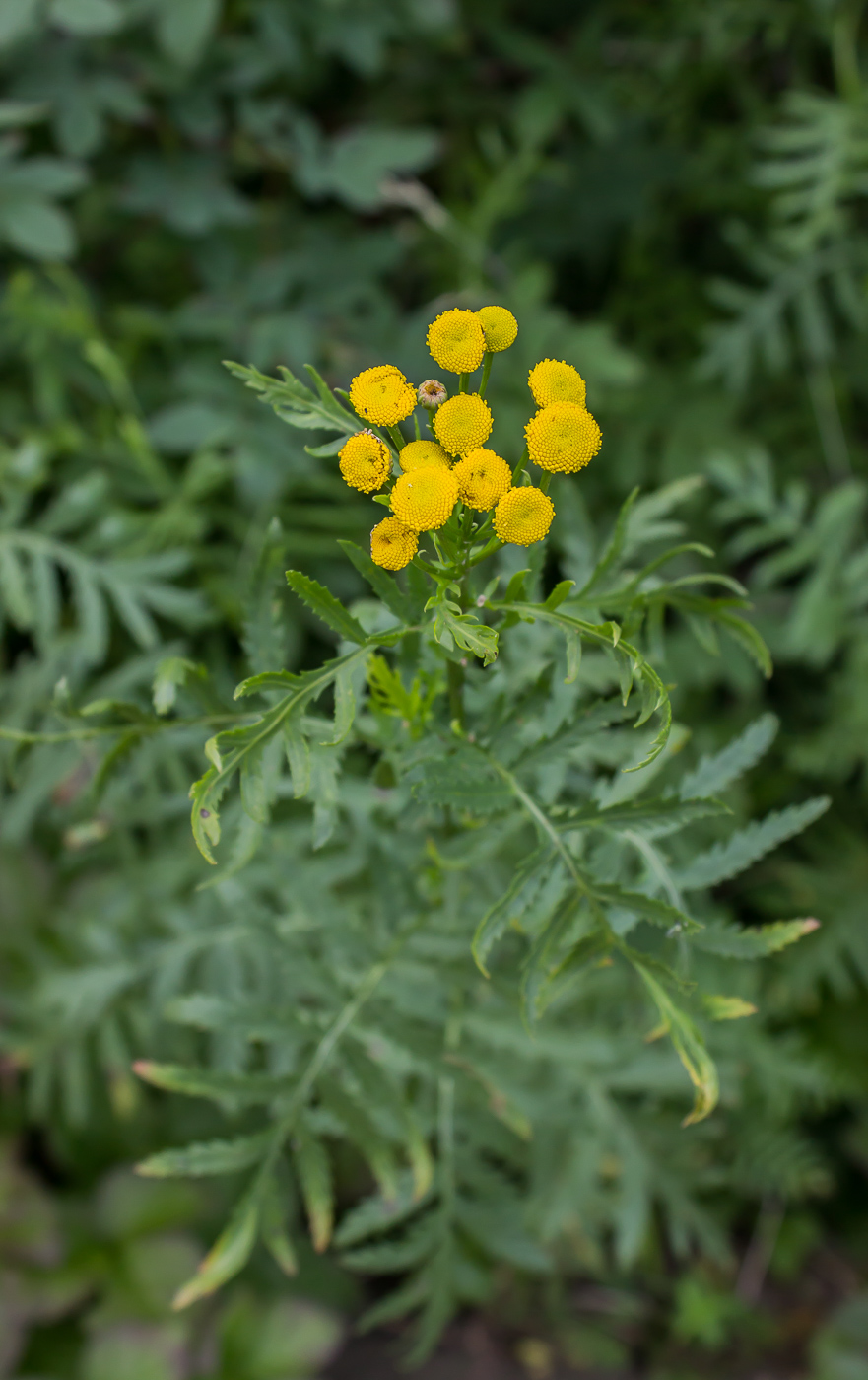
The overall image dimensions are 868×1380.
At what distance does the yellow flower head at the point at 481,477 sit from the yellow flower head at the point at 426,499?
0.04 feet

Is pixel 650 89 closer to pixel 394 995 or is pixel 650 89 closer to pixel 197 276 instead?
pixel 197 276

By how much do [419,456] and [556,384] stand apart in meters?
0.12

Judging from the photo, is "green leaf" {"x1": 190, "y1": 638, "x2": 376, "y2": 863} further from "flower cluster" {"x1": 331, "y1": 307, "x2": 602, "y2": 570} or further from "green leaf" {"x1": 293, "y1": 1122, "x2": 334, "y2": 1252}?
"green leaf" {"x1": 293, "y1": 1122, "x2": 334, "y2": 1252}

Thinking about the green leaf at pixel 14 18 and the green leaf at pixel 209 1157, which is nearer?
the green leaf at pixel 209 1157

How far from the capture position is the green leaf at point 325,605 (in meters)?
0.83

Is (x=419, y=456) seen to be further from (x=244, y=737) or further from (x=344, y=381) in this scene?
(x=344, y=381)

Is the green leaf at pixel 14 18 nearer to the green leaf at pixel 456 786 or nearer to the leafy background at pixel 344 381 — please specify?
the leafy background at pixel 344 381

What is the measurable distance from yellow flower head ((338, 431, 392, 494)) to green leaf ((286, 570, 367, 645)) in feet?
0.33

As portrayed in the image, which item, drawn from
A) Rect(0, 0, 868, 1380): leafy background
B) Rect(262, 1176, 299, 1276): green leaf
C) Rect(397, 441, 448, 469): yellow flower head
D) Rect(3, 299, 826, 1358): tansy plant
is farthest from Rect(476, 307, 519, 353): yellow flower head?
Rect(0, 0, 868, 1380): leafy background

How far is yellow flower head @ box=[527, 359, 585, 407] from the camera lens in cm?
77

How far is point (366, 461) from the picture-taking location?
2.45 feet

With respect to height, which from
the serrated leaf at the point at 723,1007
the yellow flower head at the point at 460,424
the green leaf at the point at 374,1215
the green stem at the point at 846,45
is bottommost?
the green leaf at the point at 374,1215

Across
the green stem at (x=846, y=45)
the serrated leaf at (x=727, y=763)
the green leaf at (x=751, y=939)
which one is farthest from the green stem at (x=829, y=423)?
the green leaf at (x=751, y=939)

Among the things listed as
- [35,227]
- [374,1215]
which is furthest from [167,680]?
A: [35,227]
